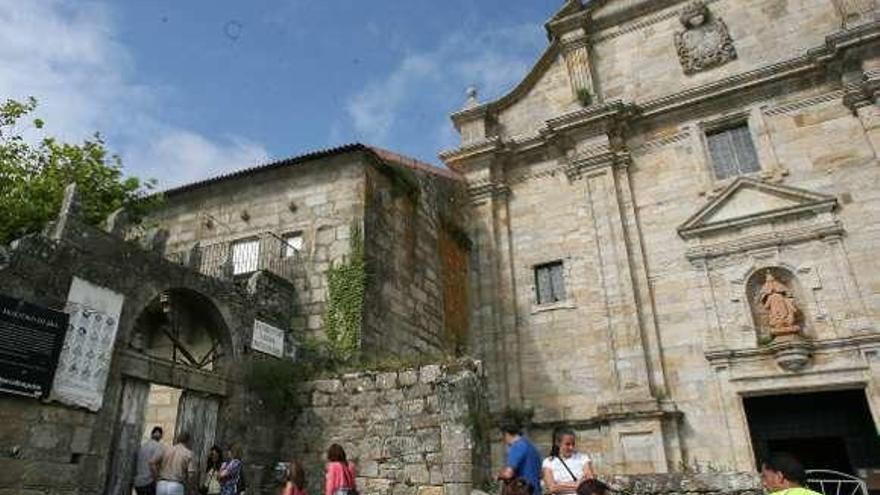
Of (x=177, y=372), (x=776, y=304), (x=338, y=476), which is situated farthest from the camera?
(x=776, y=304)

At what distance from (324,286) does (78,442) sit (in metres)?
5.28

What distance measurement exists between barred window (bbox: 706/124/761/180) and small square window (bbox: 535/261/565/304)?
440 cm

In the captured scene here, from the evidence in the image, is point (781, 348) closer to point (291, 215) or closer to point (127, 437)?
point (291, 215)

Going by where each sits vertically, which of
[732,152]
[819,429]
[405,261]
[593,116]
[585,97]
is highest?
[585,97]

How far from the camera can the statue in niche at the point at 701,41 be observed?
15.5 meters

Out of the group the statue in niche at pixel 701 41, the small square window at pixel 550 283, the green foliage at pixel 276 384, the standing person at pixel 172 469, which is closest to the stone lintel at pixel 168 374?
the green foliage at pixel 276 384

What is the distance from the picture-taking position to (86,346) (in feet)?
25.2

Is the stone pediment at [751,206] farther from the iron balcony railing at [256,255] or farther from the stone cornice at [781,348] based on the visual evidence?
the iron balcony railing at [256,255]

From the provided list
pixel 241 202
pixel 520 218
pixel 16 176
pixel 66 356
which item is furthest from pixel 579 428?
pixel 16 176

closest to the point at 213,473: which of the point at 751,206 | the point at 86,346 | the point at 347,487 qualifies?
the point at 86,346

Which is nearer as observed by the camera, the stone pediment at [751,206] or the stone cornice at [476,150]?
the stone pediment at [751,206]

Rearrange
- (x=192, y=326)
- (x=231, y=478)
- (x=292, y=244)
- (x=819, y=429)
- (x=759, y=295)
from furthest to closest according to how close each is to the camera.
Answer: (x=759, y=295) → (x=292, y=244) → (x=819, y=429) → (x=192, y=326) → (x=231, y=478)

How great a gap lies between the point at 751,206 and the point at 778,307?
2458 millimetres

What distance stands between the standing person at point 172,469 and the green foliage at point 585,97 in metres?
12.9
